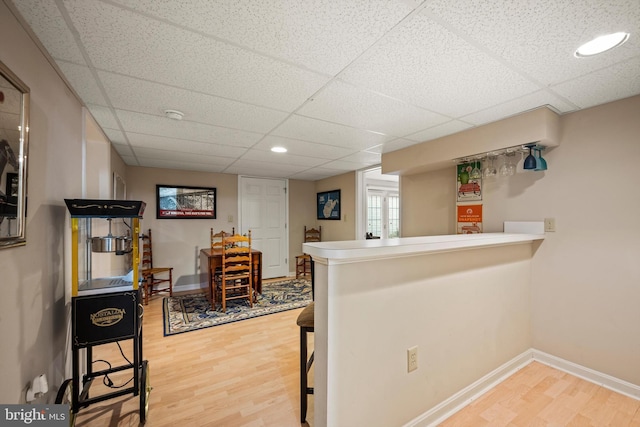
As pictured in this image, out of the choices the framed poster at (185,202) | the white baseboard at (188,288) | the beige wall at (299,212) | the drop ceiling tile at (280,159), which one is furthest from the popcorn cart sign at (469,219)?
the white baseboard at (188,288)

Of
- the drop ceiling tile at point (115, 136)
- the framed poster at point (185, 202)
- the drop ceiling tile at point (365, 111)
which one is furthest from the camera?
the framed poster at point (185, 202)

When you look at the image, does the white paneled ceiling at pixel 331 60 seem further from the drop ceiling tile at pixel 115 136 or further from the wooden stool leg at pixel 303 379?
the wooden stool leg at pixel 303 379

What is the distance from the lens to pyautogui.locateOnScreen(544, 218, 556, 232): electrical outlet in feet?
7.14

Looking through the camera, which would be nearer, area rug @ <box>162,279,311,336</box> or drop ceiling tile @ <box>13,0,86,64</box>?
drop ceiling tile @ <box>13,0,86,64</box>

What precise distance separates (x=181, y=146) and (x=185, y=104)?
1.29 metres

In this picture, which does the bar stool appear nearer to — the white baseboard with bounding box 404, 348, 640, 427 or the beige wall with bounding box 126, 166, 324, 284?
the white baseboard with bounding box 404, 348, 640, 427

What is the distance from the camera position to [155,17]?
1.09 meters

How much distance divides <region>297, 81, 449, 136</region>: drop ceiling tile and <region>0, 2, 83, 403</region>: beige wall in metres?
1.44

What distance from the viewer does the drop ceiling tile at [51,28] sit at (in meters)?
1.03

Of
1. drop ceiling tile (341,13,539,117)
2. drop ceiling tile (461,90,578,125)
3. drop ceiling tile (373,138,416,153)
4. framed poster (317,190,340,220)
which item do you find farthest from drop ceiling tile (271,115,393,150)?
framed poster (317,190,340,220)

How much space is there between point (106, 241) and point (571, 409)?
3207mm

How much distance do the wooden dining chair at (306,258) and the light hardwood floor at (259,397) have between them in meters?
2.86

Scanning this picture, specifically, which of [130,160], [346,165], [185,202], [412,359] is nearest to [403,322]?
[412,359]

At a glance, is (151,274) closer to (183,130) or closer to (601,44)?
(183,130)
